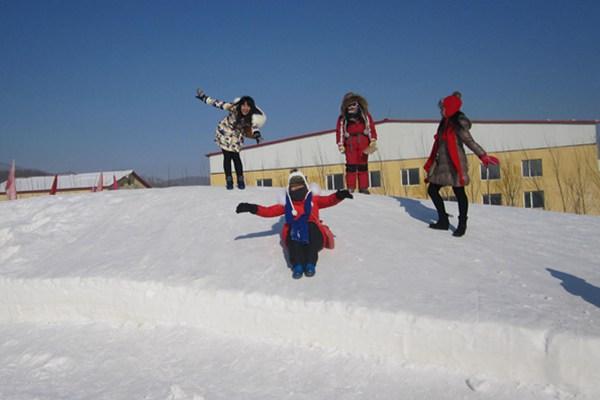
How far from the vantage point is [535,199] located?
19.4 meters

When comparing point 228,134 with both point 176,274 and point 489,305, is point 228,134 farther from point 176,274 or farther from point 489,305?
point 489,305

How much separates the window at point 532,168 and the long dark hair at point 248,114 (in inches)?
659

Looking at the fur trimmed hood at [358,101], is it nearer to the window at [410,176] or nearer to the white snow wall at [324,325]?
the white snow wall at [324,325]

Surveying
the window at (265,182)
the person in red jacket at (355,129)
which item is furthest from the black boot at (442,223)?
the window at (265,182)

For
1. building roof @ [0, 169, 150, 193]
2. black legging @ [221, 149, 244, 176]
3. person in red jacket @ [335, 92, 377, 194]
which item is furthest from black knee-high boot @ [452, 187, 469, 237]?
building roof @ [0, 169, 150, 193]

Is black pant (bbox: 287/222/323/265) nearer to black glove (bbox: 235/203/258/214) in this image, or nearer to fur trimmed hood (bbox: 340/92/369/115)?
black glove (bbox: 235/203/258/214)

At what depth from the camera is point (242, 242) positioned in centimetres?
502

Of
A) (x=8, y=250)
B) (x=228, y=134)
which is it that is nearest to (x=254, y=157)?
(x=228, y=134)

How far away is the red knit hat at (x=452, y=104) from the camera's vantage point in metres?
5.00

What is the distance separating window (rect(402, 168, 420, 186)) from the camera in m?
21.3

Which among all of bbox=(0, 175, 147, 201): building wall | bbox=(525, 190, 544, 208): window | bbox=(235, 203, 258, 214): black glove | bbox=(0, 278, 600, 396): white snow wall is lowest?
bbox=(0, 278, 600, 396): white snow wall

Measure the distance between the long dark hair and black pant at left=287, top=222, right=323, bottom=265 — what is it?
3165 mm

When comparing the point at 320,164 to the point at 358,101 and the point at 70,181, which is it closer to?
the point at 358,101

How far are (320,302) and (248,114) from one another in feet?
13.6
